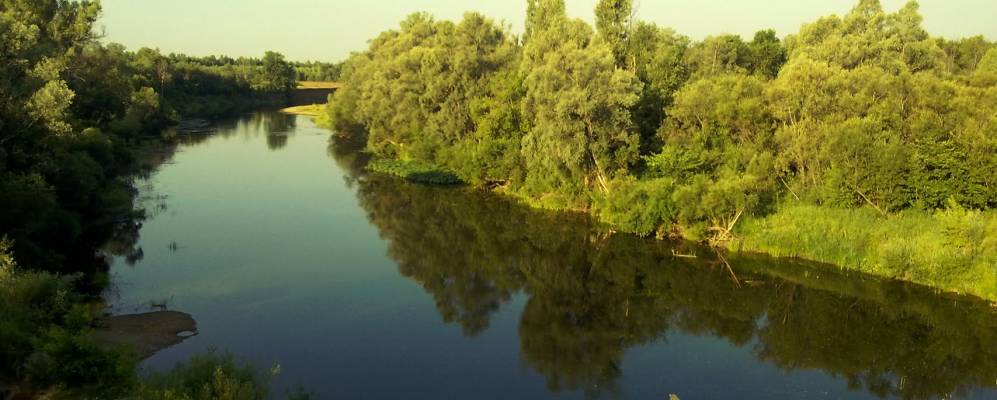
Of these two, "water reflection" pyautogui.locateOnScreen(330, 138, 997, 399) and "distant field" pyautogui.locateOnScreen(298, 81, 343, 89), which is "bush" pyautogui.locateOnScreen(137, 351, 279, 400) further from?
"distant field" pyautogui.locateOnScreen(298, 81, 343, 89)

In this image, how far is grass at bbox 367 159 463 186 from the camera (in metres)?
51.3

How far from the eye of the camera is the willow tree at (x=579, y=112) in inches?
1443

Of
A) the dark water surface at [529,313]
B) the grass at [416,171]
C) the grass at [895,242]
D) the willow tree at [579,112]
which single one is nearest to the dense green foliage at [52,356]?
the dark water surface at [529,313]

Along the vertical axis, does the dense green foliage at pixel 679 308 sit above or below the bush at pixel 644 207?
below

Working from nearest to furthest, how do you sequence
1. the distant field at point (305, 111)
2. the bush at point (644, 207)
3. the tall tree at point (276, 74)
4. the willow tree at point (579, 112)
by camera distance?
1. the bush at point (644, 207)
2. the willow tree at point (579, 112)
3. the distant field at point (305, 111)
4. the tall tree at point (276, 74)

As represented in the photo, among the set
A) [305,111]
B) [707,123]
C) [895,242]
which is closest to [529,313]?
[895,242]

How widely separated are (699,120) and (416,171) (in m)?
24.5

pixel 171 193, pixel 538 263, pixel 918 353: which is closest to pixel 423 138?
pixel 171 193

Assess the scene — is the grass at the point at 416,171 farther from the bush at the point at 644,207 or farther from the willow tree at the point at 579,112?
the bush at the point at 644,207

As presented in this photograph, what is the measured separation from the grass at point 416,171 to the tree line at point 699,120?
1.02 m

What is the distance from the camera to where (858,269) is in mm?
28141

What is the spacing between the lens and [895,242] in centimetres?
2731

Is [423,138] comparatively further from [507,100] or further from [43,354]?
[43,354]

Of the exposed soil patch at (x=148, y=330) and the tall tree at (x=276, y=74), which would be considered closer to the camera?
the exposed soil patch at (x=148, y=330)
